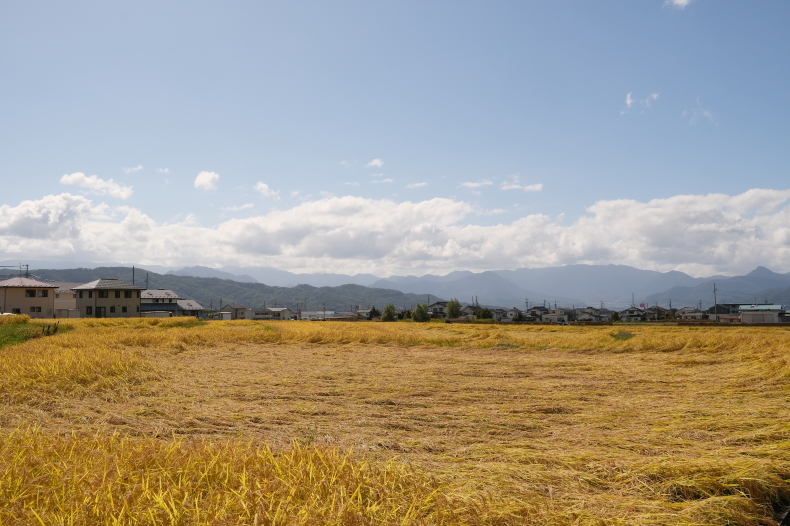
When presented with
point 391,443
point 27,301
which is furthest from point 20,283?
point 391,443

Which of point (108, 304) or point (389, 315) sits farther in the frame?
point (389, 315)

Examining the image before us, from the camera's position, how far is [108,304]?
5122 centimetres

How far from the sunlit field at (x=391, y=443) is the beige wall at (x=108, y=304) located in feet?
158

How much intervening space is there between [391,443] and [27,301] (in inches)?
2202

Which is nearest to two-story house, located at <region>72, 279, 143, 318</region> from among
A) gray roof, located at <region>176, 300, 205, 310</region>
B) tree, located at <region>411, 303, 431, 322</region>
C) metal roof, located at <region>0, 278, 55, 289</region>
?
metal roof, located at <region>0, 278, 55, 289</region>

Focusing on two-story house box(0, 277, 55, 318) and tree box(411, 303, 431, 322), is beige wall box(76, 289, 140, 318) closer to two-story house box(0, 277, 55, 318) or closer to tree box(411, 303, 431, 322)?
two-story house box(0, 277, 55, 318)

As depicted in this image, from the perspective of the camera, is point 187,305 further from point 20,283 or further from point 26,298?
point 26,298

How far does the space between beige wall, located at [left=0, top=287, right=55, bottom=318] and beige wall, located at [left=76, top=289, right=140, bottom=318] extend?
3468mm

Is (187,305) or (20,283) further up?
(20,283)

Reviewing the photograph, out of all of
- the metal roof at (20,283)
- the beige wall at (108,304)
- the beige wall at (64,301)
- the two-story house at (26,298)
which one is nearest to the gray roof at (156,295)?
the beige wall at (64,301)

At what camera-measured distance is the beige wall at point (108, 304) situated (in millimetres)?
50469

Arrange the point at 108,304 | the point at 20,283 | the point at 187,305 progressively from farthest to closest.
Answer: the point at 187,305
the point at 108,304
the point at 20,283

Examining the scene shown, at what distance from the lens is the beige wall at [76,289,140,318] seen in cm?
5047

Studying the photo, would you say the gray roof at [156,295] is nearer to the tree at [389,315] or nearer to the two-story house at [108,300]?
the two-story house at [108,300]
